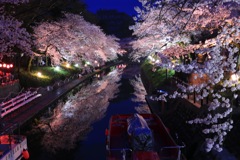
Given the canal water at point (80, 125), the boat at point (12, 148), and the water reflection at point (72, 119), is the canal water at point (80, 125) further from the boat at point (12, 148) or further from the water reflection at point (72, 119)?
the boat at point (12, 148)

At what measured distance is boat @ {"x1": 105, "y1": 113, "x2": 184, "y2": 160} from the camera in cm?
954

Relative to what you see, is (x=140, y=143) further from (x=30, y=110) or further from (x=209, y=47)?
(x=30, y=110)

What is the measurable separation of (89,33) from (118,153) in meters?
25.7

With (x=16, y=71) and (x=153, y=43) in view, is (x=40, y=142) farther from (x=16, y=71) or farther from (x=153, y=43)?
(x=153, y=43)

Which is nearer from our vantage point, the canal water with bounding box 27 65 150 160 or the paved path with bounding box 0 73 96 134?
the canal water with bounding box 27 65 150 160

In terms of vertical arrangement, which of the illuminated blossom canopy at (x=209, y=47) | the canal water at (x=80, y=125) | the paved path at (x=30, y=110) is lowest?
the canal water at (x=80, y=125)

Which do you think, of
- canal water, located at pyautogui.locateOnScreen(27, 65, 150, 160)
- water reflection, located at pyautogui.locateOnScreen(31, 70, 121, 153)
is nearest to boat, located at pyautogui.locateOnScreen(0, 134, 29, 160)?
canal water, located at pyautogui.locateOnScreen(27, 65, 150, 160)

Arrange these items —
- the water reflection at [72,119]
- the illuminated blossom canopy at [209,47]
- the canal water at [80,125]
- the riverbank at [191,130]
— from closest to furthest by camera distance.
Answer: the illuminated blossom canopy at [209,47]
the riverbank at [191,130]
the canal water at [80,125]
the water reflection at [72,119]

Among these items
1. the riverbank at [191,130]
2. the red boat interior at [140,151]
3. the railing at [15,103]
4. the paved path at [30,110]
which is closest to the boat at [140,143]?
the red boat interior at [140,151]

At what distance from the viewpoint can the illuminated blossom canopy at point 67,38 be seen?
2892 centimetres

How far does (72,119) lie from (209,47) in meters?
11.8

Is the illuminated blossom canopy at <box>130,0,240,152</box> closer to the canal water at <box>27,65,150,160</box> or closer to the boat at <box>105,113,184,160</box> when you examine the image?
the boat at <box>105,113,184,160</box>

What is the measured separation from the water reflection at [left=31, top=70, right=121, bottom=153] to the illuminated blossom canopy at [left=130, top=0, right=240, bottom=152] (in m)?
6.69

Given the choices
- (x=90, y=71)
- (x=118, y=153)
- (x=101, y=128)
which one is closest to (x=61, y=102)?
(x=101, y=128)
